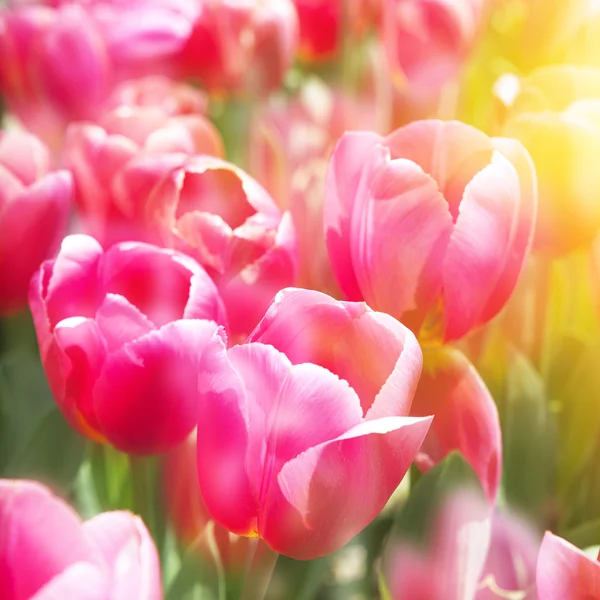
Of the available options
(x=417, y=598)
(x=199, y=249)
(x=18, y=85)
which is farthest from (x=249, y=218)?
(x=18, y=85)

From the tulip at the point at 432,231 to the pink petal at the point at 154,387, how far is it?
0.20 feet

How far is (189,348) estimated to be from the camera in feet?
0.89

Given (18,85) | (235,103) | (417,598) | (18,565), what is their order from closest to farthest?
(18,565) < (417,598) < (18,85) < (235,103)

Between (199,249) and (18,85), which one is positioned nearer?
(199,249)

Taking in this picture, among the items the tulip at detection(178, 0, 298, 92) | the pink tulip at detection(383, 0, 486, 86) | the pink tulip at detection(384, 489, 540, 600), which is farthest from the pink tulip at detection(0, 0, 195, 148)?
the pink tulip at detection(384, 489, 540, 600)

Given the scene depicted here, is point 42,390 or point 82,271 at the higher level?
point 82,271

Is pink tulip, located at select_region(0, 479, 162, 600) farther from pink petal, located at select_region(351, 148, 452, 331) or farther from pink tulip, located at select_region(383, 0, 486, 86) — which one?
pink tulip, located at select_region(383, 0, 486, 86)

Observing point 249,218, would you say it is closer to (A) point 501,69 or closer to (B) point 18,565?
(B) point 18,565

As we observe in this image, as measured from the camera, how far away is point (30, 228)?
379 millimetres

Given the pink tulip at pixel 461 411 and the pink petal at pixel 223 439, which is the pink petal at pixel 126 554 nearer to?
the pink petal at pixel 223 439

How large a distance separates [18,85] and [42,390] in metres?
0.24

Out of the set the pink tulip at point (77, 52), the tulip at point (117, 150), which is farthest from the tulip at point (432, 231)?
the pink tulip at point (77, 52)

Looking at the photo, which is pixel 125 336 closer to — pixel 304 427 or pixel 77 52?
pixel 304 427

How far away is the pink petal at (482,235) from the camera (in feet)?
0.93
